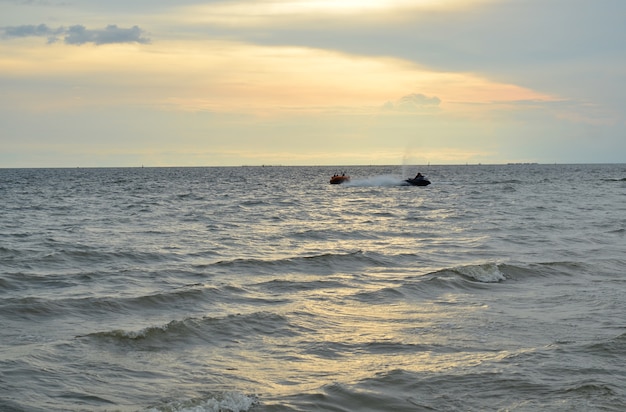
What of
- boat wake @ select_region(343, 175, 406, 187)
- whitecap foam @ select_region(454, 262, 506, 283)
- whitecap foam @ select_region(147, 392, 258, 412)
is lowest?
whitecap foam @ select_region(147, 392, 258, 412)

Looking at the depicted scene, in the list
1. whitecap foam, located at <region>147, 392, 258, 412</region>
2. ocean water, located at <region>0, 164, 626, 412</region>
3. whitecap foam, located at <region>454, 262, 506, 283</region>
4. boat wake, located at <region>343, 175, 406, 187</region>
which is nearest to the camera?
whitecap foam, located at <region>147, 392, 258, 412</region>

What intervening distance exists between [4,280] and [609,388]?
13798 millimetres

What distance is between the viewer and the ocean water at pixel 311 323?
948 cm

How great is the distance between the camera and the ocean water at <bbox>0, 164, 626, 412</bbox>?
9.48m

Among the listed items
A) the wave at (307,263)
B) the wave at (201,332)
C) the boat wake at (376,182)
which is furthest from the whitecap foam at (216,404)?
the boat wake at (376,182)

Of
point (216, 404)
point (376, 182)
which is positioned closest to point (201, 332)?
point (216, 404)

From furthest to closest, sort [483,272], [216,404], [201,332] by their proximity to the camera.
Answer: [483,272]
[201,332]
[216,404]

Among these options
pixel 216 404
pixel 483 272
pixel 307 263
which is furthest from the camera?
pixel 307 263

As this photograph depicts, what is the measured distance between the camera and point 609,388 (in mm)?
9578

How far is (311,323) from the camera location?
44.7 feet

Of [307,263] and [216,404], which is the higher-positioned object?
[307,263]

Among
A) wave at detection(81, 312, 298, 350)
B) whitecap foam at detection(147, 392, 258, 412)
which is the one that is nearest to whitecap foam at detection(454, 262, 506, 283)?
wave at detection(81, 312, 298, 350)

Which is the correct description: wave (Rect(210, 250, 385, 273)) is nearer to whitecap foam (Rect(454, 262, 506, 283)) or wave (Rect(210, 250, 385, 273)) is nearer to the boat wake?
whitecap foam (Rect(454, 262, 506, 283))

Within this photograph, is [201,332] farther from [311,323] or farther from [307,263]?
[307,263]
